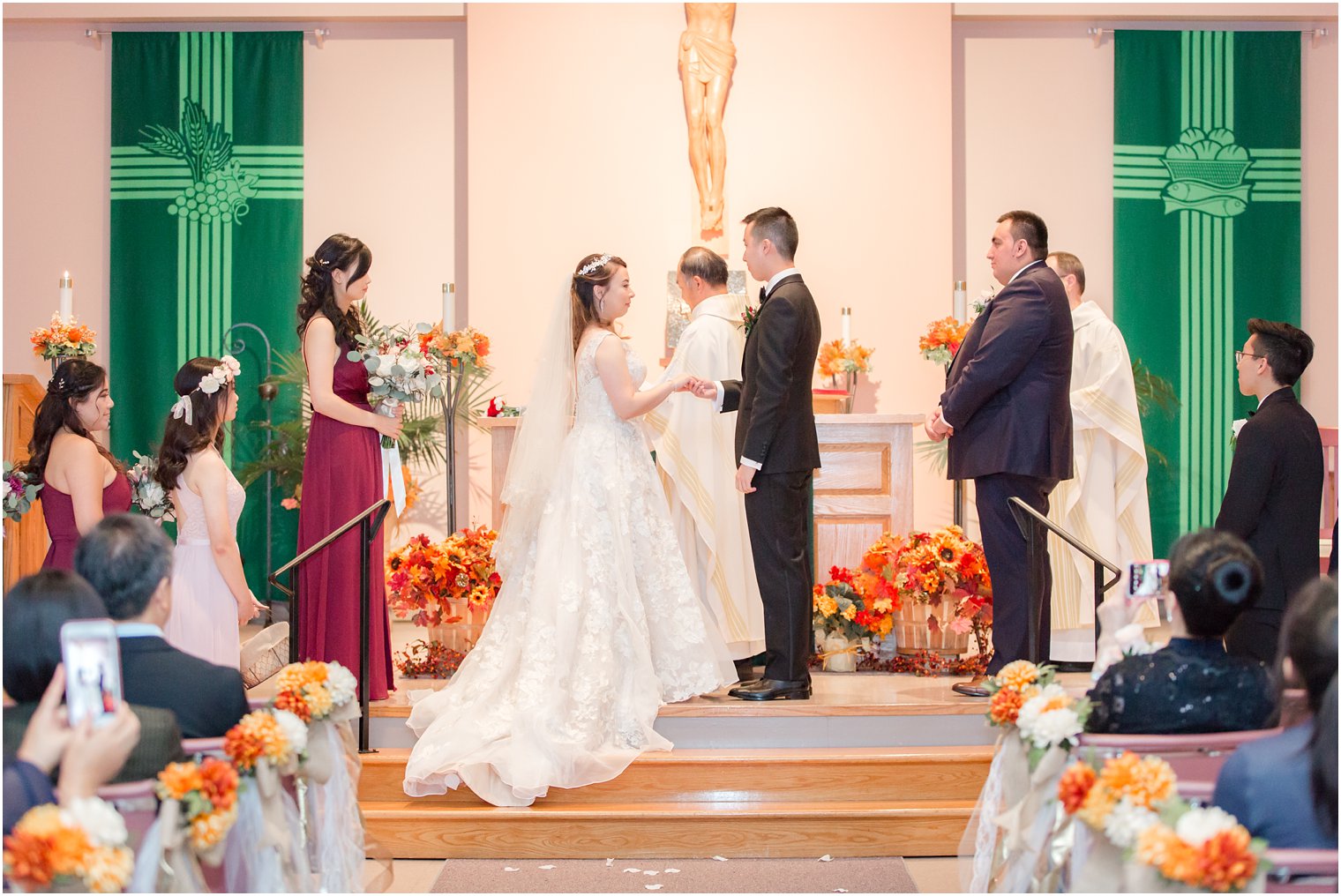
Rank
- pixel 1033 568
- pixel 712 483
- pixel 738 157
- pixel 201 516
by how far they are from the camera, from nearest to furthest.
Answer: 1. pixel 201 516
2. pixel 1033 568
3. pixel 712 483
4. pixel 738 157

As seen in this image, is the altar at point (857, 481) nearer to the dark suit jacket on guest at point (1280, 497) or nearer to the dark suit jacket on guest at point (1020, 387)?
the dark suit jacket on guest at point (1020, 387)

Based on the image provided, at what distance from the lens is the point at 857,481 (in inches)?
263

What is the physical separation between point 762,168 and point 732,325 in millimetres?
2898

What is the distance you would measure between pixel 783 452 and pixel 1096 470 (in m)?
2.03

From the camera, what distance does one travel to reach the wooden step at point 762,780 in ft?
14.9

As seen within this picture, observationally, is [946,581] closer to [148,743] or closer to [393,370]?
[393,370]

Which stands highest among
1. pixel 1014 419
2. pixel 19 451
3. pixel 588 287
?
pixel 588 287

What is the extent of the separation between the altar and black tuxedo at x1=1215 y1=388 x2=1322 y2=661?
2062 mm

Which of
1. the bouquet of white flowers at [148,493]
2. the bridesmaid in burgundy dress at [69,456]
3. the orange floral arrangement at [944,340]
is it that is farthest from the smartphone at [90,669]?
the orange floral arrangement at [944,340]

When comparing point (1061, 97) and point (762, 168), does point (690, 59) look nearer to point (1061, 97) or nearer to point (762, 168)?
point (762, 168)

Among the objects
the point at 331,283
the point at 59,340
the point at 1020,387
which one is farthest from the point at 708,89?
the point at 59,340

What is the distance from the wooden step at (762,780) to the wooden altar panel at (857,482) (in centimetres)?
205

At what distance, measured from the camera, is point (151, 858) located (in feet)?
8.14

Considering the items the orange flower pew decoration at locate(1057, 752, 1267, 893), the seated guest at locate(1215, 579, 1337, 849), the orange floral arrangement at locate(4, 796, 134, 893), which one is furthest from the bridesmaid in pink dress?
the seated guest at locate(1215, 579, 1337, 849)
